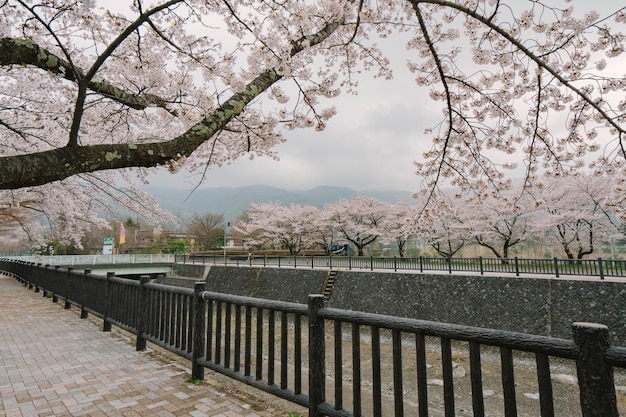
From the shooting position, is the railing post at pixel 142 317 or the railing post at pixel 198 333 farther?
the railing post at pixel 142 317

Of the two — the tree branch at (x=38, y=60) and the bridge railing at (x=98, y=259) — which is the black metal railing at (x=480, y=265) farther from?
the bridge railing at (x=98, y=259)

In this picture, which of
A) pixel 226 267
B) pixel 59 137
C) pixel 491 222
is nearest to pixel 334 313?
pixel 59 137

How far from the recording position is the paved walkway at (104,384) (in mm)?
3125

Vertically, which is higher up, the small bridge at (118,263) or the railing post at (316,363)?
the railing post at (316,363)

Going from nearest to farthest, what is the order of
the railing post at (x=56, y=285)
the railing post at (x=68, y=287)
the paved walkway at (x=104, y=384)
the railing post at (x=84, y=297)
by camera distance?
the paved walkway at (x=104, y=384) < the railing post at (x=84, y=297) < the railing post at (x=68, y=287) < the railing post at (x=56, y=285)

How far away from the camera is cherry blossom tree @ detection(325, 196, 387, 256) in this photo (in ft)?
109

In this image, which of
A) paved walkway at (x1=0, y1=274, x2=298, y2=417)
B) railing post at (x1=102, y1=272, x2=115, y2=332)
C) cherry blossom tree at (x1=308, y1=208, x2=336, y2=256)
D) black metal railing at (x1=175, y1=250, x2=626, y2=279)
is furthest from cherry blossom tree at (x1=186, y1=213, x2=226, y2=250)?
paved walkway at (x1=0, y1=274, x2=298, y2=417)

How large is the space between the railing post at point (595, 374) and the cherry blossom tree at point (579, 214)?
72.7ft

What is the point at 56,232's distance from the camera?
14109 mm

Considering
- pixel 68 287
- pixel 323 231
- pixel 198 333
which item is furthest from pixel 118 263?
pixel 198 333

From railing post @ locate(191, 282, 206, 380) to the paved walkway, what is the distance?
14 cm

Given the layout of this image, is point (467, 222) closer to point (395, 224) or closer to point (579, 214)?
point (579, 214)

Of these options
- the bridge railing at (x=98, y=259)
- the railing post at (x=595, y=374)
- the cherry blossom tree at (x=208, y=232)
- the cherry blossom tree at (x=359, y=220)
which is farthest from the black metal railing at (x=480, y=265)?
the cherry blossom tree at (x=208, y=232)

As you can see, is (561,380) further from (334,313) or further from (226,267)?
(226,267)
